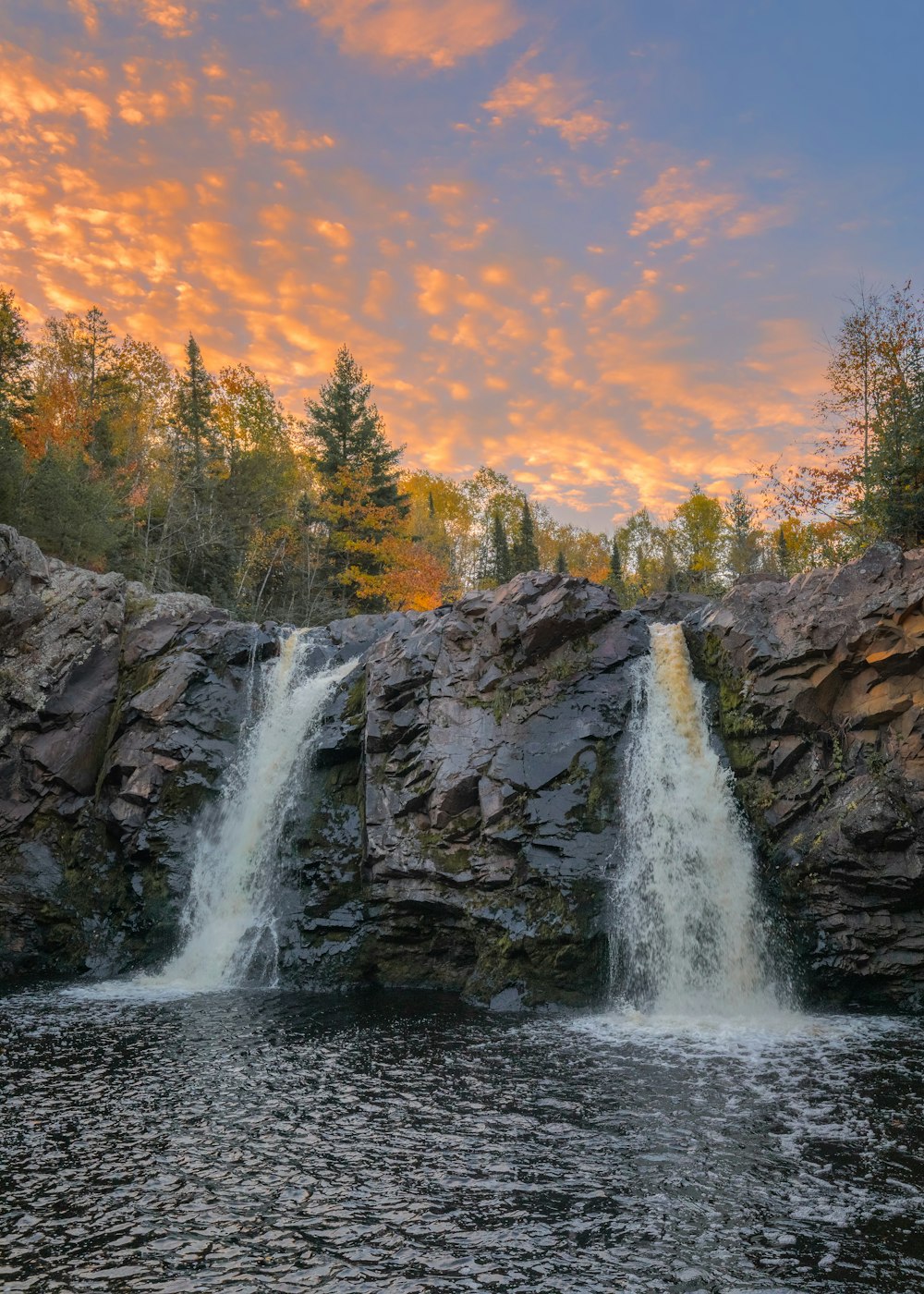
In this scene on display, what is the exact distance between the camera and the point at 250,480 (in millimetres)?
39875

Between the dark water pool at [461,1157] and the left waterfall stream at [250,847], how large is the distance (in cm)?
303

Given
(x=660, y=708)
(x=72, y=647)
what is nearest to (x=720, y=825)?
(x=660, y=708)

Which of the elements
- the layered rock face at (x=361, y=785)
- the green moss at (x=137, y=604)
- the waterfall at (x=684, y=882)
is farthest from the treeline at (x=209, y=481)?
the waterfall at (x=684, y=882)

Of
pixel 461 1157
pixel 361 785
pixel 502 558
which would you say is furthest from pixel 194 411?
pixel 461 1157

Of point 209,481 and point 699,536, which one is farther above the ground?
point 699,536

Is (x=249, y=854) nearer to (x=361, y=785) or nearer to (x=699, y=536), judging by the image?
(x=361, y=785)

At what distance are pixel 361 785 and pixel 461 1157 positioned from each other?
30.6ft

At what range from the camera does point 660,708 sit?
15844 millimetres

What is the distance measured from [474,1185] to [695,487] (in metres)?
76.1

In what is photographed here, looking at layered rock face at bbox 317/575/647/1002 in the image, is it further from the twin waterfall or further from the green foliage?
the green foliage

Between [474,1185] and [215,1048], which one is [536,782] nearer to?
[215,1048]

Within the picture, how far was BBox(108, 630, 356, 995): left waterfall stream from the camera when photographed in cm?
1485

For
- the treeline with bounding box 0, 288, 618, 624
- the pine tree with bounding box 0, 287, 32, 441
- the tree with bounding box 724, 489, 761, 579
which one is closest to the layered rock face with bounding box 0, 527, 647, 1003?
the treeline with bounding box 0, 288, 618, 624

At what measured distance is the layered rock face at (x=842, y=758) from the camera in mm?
12625
